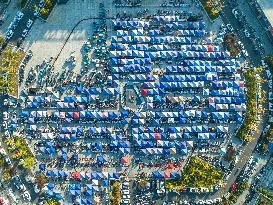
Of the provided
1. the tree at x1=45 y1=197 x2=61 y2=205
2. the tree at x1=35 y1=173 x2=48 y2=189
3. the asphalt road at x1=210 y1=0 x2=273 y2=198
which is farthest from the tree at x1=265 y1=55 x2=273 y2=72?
the tree at x1=45 y1=197 x2=61 y2=205

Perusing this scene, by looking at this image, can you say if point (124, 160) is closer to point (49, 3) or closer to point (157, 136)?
point (157, 136)

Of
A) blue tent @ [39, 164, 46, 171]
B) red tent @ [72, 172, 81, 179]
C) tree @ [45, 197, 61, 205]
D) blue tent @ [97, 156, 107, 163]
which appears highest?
blue tent @ [97, 156, 107, 163]

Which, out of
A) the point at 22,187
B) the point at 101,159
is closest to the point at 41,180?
the point at 22,187

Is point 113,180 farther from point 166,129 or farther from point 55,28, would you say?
point 55,28

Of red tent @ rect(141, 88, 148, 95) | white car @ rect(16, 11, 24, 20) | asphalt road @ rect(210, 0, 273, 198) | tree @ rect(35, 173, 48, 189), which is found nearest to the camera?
tree @ rect(35, 173, 48, 189)

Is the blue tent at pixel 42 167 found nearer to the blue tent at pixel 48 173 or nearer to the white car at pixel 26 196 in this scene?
the blue tent at pixel 48 173

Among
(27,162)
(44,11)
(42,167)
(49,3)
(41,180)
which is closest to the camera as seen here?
(27,162)

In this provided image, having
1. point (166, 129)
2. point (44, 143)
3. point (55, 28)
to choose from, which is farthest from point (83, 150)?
point (55, 28)

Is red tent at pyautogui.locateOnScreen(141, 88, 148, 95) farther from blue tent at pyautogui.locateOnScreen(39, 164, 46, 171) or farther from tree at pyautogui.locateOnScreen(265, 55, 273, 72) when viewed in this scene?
tree at pyautogui.locateOnScreen(265, 55, 273, 72)

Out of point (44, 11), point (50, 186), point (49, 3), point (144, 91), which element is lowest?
point (50, 186)

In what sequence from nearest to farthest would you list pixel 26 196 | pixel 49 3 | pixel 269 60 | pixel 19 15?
pixel 26 196 → pixel 49 3 → pixel 19 15 → pixel 269 60

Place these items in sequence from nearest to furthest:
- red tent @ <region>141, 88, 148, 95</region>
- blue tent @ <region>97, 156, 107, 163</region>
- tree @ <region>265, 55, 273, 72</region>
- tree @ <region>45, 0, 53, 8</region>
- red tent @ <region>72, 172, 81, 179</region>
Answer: red tent @ <region>72, 172, 81, 179</region>
blue tent @ <region>97, 156, 107, 163</region>
tree @ <region>45, 0, 53, 8</region>
red tent @ <region>141, 88, 148, 95</region>
tree @ <region>265, 55, 273, 72</region>
